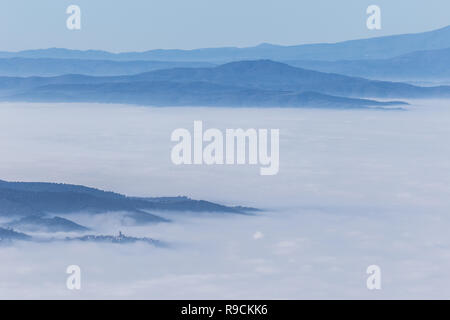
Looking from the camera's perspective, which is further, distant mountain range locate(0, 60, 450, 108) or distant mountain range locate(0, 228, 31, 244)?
distant mountain range locate(0, 60, 450, 108)

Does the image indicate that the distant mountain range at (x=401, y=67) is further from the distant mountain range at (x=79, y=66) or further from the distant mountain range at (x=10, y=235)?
the distant mountain range at (x=10, y=235)

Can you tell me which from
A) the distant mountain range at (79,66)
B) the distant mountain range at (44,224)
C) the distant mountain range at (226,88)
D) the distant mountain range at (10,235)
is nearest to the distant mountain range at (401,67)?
the distant mountain range at (226,88)

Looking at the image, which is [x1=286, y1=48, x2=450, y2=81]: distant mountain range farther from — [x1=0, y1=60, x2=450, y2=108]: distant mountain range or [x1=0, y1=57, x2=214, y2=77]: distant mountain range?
[x1=0, y1=57, x2=214, y2=77]: distant mountain range

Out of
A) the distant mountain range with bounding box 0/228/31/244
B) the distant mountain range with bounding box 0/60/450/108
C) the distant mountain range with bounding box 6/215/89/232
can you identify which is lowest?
the distant mountain range with bounding box 0/228/31/244

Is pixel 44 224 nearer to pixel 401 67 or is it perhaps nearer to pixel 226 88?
pixel 226 88

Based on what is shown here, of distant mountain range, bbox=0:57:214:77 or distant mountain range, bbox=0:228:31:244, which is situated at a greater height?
distant mountain range, bbox=0:57:214:77

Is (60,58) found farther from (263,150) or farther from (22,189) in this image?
(263,150)

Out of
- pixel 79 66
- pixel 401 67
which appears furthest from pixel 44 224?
pixel 401 67

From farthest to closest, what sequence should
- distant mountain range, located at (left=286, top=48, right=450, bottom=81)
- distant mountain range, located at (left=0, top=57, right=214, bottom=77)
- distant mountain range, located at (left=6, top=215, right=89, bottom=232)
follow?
1. distant mountain range, located at (left=286, top=48, right=450, bottom=81)
2. distant mountain range, located at (left=0, top=57, right=214, bottom=77)
3. distant mountain range, located at (left=6, top=215, right=89, bottom=232)

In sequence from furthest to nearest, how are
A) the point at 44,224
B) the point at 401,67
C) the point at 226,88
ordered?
the point at 401,67, the point at 226,88, the point at 44,224

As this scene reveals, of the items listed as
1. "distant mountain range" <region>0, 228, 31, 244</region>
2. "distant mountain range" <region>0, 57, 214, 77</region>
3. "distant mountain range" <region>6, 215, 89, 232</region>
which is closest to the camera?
"distant mountain range" <region>0, 228, 31, 244</region>

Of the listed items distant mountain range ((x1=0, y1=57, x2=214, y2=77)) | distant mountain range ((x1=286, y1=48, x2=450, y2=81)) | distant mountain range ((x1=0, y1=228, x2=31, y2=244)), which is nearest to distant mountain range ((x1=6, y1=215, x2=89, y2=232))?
distant mountain range ((x1=0, y1=228, x2=31, y2=244))
